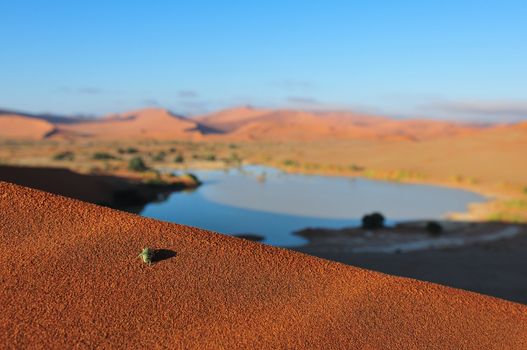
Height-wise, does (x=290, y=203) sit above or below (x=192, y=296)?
below

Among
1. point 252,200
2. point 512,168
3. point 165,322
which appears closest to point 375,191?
point 252,200

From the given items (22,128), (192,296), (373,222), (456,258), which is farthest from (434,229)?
(22,128)

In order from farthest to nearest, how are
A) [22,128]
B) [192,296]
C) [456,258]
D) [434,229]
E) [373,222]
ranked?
[22,128]
[373,222]
[434,229]
[456,258]
[192,296]

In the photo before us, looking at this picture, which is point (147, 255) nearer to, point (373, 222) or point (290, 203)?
point (373, 222)

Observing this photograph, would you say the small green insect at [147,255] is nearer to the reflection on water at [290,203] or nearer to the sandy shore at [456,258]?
the sandy shore at [456,258]

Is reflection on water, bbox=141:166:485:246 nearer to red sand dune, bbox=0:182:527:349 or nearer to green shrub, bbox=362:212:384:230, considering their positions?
green shrub, bbox=362:212:384:230

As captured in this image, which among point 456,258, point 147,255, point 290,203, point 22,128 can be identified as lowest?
point 22,128
